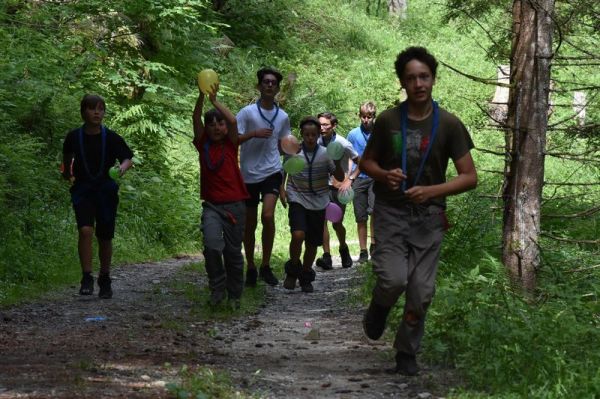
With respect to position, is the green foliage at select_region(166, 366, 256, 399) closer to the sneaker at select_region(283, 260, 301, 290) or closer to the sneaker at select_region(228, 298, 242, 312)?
the sneaker at select_region(228, 298, 242, 312)

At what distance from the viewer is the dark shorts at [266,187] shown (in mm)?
11359

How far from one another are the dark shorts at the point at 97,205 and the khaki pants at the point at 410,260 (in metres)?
4.59

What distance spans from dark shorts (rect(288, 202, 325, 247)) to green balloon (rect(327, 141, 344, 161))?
2.35 ft

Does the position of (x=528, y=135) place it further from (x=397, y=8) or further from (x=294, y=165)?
(x=397, y=8)

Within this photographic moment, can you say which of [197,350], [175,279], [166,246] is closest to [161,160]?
[166,246]

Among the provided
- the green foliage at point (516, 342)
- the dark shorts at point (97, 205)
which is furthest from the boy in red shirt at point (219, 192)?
the green foliage at point (516, 342)

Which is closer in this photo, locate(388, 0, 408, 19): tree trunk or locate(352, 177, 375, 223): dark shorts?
locate(352, 177, 375, 223): dark shorts

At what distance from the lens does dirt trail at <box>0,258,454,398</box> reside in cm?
569

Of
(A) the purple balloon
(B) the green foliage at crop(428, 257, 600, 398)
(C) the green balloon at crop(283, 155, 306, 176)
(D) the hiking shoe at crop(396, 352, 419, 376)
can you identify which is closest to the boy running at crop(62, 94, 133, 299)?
(C) the green balloon at crop(283, 155, 306, 176)

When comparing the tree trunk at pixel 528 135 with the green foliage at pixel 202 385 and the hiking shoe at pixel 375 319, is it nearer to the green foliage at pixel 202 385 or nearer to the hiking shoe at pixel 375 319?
the hiking shoe at pixel 375 319

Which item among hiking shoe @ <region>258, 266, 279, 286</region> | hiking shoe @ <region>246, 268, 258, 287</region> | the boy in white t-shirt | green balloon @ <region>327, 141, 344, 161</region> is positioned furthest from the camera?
hiking shoe @ <region>258, 266, 279, 286</region>

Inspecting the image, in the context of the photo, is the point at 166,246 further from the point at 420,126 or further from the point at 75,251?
the point at 420,126

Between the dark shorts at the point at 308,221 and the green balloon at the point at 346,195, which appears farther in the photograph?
the green balloon at the point at 346,195

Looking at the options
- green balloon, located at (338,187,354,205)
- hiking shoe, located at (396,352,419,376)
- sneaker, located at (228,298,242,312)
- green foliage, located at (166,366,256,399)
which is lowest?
green foliage, located at (166,366,256,399)
